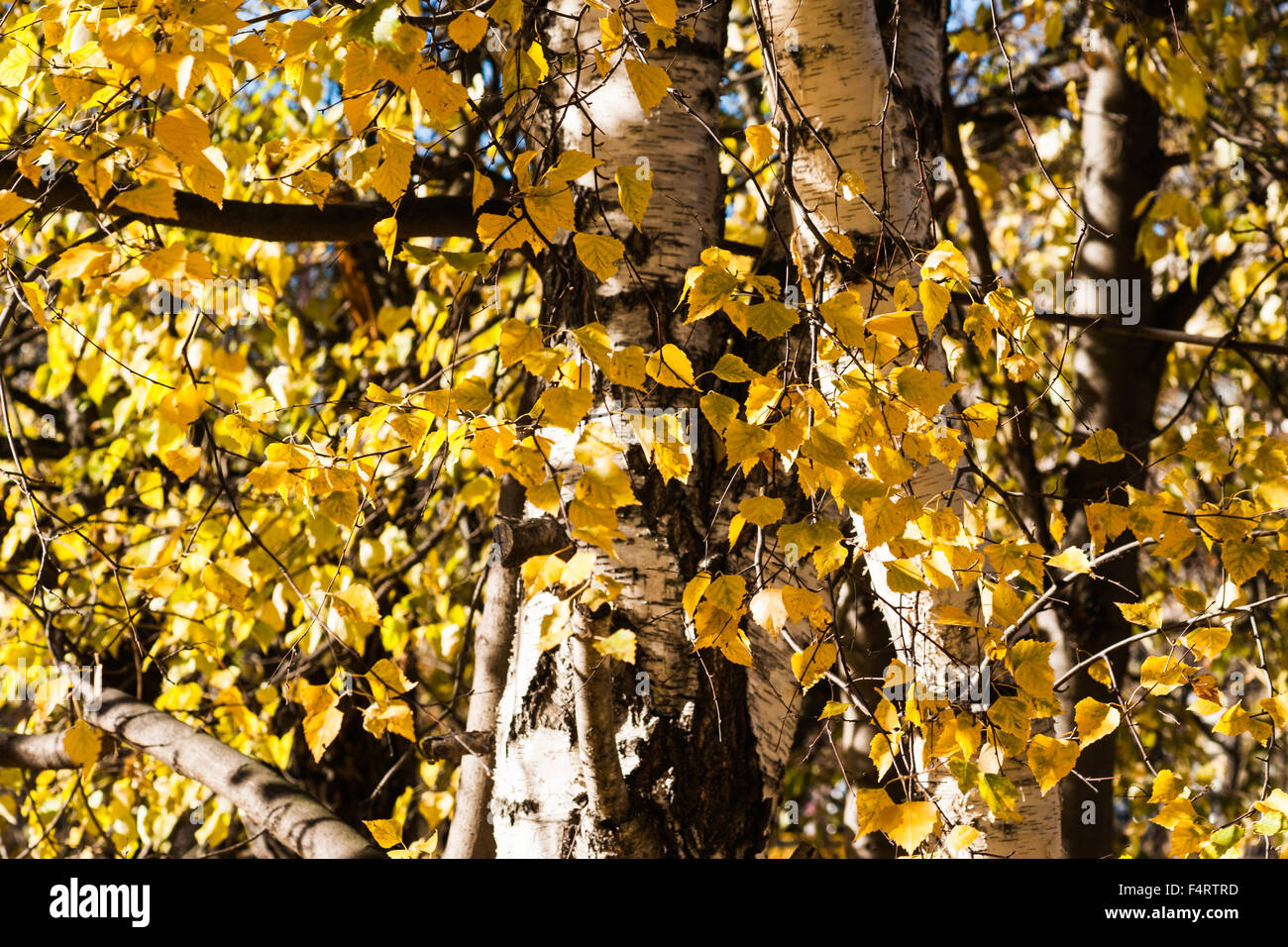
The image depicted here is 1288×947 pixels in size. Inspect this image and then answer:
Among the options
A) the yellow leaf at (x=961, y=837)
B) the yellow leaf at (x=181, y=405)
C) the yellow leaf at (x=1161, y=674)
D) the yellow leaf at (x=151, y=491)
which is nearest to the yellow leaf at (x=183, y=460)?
the yellow leaf at (x=181, y=405)

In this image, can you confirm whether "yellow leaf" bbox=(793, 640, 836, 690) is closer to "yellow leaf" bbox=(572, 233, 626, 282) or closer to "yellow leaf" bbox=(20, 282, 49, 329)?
"yellow leaf" bbox=(572, 233, 626, 282)

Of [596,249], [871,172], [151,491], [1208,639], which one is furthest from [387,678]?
[151,491]

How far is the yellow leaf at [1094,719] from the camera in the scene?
1259mm

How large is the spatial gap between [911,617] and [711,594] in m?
0.63

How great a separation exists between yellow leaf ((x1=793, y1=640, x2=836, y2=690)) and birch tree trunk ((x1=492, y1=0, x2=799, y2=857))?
186mm

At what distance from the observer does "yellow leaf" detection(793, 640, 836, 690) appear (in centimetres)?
115

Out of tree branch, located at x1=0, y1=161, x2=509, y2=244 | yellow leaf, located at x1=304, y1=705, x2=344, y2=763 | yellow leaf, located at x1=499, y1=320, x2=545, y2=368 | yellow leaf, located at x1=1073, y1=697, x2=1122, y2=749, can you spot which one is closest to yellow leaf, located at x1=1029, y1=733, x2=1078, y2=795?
yellow leaf, located at x1=1073, y1=697, x2=1122, y2=749

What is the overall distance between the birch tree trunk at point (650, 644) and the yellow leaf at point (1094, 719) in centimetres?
43

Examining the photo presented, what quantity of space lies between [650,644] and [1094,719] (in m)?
0.62

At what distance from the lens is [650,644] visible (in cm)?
138

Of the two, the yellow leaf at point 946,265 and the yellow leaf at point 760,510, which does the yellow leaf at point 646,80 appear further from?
the yellow leaf at point 760,510

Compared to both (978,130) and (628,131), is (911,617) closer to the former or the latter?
(628,131)

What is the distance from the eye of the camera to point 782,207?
1697 millimetres

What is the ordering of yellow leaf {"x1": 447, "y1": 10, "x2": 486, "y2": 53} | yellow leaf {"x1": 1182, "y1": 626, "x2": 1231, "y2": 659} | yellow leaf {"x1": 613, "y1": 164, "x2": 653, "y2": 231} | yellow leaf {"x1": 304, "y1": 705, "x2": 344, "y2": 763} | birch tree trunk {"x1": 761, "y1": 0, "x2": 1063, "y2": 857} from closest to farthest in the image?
1. yellow leaf {"x1": 447, "y1": 10, "x2": 486, "y2": 53}
2. yellow leaf {"x1": 613, "y1": 164, "x2": 653, "y2": 231}
3. yellow leaf {"x1": 304, "y1": 705, "x2": 344, "y2": 763}
4. yellow leaf {"x1": 1182, "y1": 626, "x2": 1231, "y2": 659}
5. birch tree trunk {"x1": 761, "y1": 0, "x2": 1063, "y2": 857}
